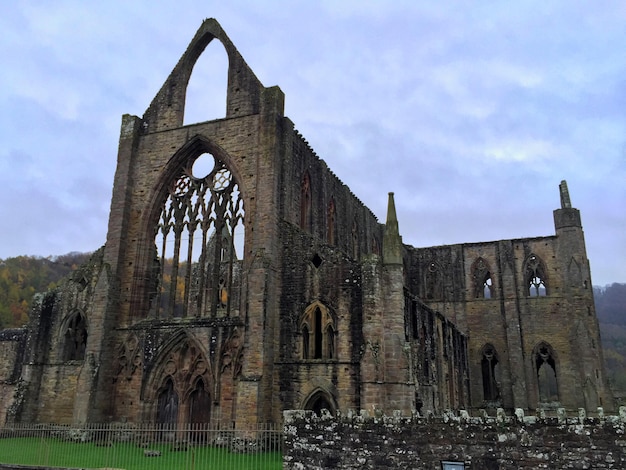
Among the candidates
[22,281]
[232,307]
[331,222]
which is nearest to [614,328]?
[331,222]

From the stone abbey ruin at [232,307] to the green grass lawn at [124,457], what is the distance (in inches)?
86.3

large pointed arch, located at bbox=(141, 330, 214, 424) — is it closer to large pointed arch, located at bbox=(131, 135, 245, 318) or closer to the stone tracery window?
large pointed arch, located at bbox=(131, 135, 245, 318)

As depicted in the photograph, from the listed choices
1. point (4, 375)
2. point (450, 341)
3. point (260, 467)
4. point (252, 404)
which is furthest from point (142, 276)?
point (450, 341)

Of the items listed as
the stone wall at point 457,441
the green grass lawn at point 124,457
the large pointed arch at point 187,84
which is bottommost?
the green grass lawn at point 124,457

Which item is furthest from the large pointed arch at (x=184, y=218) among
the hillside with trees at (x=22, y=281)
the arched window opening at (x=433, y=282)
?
the hillside with trees at (x=22, y=281)

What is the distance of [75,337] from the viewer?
23719mm

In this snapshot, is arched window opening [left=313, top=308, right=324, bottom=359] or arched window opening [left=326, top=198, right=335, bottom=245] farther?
arched window opening [left=326, top=198, right=335, bottom=245]

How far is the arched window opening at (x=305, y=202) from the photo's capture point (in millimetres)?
23723

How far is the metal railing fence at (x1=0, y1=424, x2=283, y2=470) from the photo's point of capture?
14.6m

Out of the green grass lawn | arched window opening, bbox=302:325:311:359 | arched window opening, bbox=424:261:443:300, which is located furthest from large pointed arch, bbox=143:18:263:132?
arched window opening, bbox=424:261:443:300

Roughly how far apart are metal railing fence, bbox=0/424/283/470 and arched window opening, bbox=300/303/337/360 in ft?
9.57

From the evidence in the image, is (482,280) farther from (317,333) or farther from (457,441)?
(457,441)

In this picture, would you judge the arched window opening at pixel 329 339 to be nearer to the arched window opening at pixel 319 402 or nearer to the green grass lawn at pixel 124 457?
the arched window opening at pixel 319 402

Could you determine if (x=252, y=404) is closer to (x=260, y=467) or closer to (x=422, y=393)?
(x=260, y=467)
